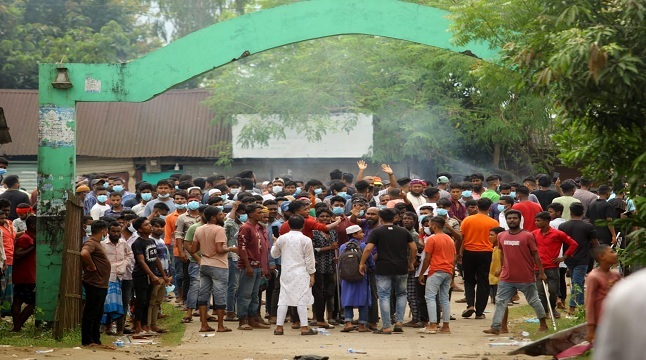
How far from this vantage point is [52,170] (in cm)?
1348

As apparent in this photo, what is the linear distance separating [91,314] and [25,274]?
2128 millimetres

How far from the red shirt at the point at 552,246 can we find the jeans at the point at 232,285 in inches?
168

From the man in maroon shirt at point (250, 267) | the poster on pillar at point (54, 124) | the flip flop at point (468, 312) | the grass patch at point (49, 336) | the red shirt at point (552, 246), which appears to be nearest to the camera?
the grass patch at point (49, 336)

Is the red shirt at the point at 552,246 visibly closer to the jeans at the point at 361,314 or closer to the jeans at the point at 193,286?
the jeans at the point at 361,314

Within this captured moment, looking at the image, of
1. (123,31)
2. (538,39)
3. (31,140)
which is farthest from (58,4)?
(538,39)

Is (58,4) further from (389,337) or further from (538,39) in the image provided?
(538,39)

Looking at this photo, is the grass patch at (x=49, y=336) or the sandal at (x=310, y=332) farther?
the sandal at (x=310, y=332)

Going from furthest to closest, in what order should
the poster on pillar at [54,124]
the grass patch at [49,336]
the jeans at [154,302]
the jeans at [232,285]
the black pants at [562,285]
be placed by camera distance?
the black pants at [562,285]
the jeans at [232,285]
the jeans at [154,302]
the poster on pillar at [54,124]
the grass patch at [49,336]

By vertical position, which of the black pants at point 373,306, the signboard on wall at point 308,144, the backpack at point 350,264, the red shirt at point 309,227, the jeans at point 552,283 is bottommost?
the black pants at point 373,306

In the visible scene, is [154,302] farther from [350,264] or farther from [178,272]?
[350,264]

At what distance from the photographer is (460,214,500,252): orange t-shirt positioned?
15.4 metres

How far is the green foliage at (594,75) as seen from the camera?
8.77m

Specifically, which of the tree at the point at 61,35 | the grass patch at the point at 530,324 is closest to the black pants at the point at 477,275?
the grass patch at the point at 530,324

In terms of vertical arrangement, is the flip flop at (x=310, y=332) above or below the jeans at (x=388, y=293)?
below
